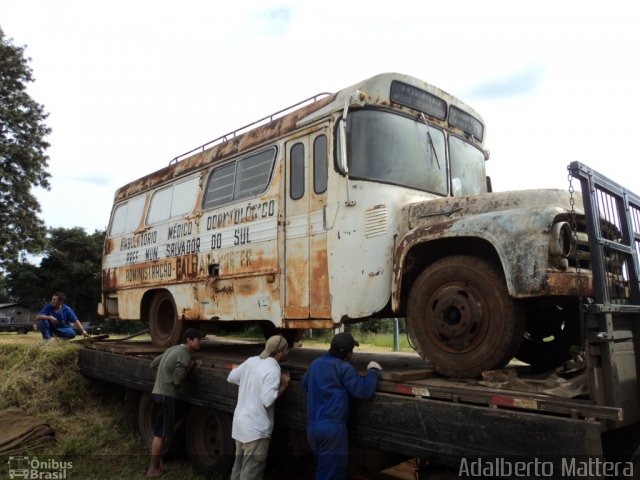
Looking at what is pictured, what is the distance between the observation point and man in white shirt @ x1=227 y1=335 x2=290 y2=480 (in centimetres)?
469

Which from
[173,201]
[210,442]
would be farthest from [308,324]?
[173,201]

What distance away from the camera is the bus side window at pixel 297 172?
225 inches

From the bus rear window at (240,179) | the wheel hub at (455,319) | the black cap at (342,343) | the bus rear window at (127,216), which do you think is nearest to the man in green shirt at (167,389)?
A: the bus rear window at (240,179)

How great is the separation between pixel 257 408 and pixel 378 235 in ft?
6.15

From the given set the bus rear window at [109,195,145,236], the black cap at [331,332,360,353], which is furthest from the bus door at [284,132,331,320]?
the bus rear window at [109,195,145,236]

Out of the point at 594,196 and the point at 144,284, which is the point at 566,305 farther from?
the point at 144,284

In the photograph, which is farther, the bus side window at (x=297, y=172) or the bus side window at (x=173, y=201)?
the bus side window at (x=173, y=201)

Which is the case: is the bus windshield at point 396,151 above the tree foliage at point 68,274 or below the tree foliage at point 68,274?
below

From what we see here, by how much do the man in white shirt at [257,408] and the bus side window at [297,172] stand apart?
5.37 ft

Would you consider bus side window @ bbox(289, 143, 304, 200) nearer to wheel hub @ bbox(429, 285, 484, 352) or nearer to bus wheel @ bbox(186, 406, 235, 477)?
wheel hub @ bbox(429, 285, 484, 352)

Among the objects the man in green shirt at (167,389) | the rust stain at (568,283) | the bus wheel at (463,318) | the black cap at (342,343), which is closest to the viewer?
the rust stain at (568,283)

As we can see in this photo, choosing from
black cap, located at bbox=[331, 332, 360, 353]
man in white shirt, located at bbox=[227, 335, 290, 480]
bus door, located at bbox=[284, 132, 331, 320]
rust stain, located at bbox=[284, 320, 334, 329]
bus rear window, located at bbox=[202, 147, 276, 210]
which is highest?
bus rear window, located at bbox=[202, 147, 276, 210]

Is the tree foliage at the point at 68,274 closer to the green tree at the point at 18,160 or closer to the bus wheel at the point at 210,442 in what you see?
the green tree at the point at 18,160

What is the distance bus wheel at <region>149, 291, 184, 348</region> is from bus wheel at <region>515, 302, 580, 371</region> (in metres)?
4.85
